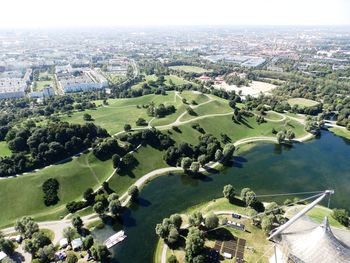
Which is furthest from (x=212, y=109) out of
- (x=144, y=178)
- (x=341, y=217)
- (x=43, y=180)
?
(x=43, y=180)

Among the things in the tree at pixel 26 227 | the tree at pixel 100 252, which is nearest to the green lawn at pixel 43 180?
the tree at pixel 26 227

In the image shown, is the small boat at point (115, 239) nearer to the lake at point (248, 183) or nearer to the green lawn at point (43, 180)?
the lake at point (248, 183)

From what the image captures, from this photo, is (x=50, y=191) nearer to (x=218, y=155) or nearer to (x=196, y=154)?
(x=196, y=154)

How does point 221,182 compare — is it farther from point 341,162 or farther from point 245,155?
point 341,162

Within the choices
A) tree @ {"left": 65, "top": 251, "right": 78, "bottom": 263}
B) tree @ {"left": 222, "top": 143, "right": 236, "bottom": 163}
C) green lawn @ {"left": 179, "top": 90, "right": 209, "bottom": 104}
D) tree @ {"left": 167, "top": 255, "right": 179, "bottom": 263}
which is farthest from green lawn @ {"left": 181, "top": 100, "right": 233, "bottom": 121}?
tree @ {"left": 65, "top": 251, "right": 78, "bottom": 263}

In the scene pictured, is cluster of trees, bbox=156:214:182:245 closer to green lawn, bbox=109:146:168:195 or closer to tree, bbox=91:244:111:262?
tree, bbox=91:244:111:262

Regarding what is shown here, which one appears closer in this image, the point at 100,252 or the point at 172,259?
the point at 172,259
